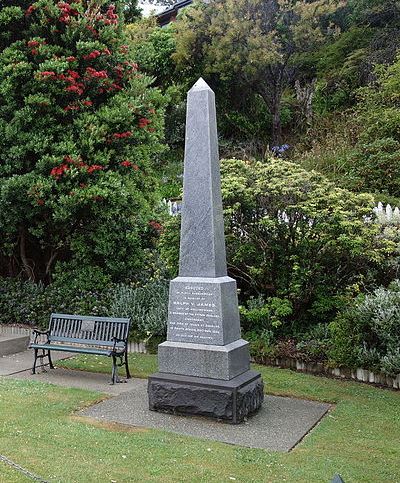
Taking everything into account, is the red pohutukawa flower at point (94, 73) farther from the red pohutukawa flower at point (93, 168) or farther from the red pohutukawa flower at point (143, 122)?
the red pohutukawa flower at point (93, 168)

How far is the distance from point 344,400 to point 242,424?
169 cm

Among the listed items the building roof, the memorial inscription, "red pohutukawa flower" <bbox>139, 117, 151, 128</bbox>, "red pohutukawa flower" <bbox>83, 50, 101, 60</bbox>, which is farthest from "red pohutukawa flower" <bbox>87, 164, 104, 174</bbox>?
the building roof

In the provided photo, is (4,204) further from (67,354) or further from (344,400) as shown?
(344,400)

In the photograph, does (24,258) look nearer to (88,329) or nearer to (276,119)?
(88,329)

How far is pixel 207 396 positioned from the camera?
6.51 metres

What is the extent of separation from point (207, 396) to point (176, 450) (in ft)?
3.55

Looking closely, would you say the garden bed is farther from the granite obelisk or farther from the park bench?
the park bench

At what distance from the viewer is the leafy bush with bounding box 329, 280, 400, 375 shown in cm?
805

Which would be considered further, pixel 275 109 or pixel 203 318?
pixel 275 109

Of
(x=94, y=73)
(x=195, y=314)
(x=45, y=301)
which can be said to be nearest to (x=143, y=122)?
(x=94, y=73)

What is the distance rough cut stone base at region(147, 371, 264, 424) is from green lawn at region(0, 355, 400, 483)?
2.12 ft

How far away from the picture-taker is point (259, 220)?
9.99 metres

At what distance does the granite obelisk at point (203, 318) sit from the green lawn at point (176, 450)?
2.32 feet

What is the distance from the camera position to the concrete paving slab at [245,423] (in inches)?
234
